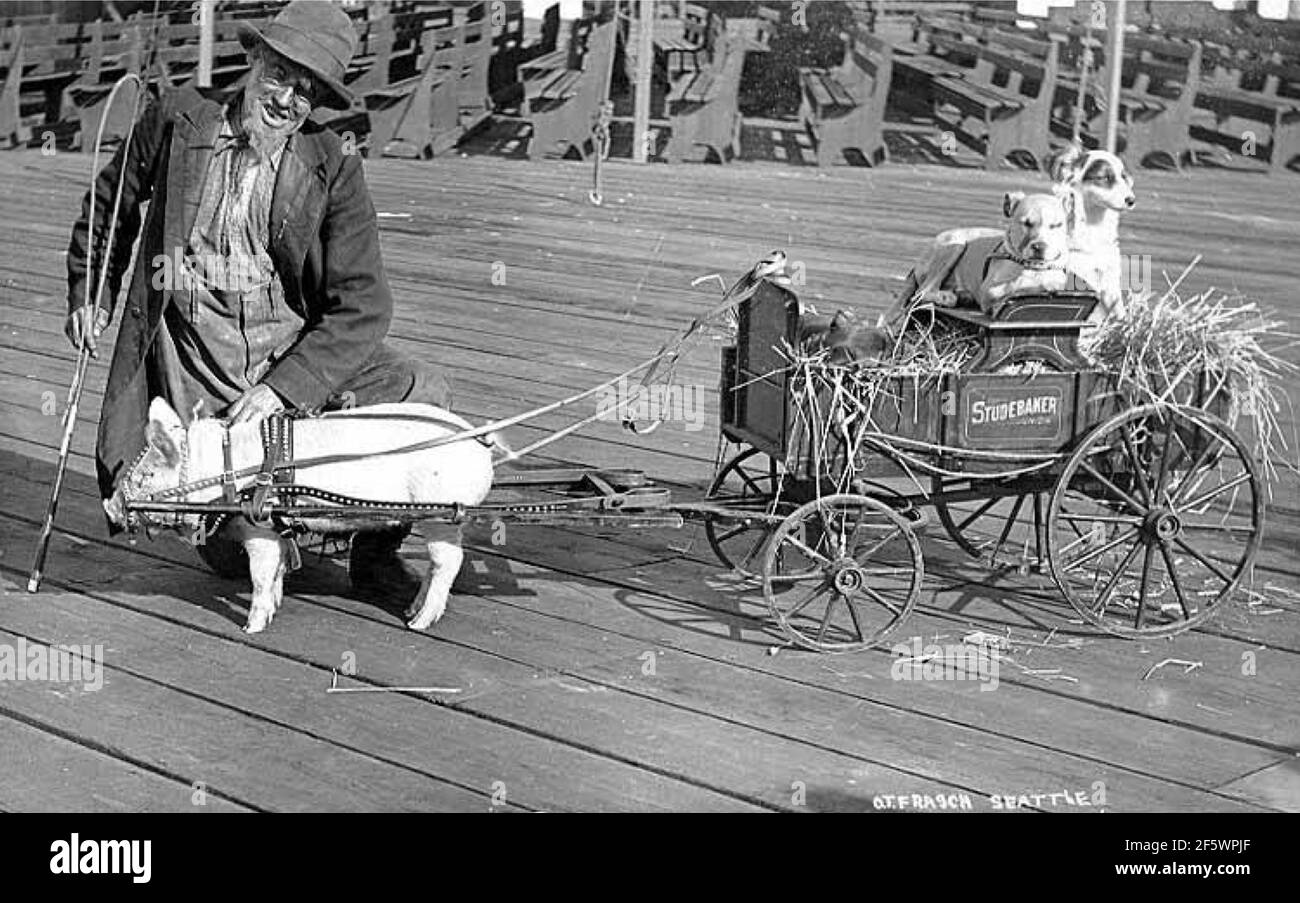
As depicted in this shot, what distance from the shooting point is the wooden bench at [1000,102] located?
1451 cm

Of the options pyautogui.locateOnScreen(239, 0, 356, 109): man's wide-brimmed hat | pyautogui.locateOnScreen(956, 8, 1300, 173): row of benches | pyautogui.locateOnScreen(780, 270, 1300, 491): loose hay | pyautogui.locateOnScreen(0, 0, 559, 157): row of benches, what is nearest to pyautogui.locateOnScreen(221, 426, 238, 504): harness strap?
pyautogui.locateOnScreen(239, 0, 356, 109): man's wide-brimmed hat

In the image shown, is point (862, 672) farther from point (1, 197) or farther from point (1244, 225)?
point (1, 197)

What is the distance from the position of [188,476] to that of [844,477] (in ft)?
4.78

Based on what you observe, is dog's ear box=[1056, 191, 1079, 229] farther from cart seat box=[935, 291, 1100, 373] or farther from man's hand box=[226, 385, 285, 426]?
man's hand box=[226, 385, 285, 426]

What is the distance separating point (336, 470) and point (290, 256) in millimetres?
538

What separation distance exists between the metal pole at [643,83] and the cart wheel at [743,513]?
7.36 m

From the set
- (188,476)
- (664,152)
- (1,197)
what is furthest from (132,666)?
(664,152)

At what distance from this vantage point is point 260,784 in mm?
3760

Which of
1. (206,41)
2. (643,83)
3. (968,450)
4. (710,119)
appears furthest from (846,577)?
(710,119)

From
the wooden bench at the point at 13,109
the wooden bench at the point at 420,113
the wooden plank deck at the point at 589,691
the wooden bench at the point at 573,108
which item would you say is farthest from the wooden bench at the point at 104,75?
the wooden plank deck at the point at 589,691

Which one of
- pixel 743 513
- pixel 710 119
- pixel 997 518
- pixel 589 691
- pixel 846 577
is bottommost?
pixel 589 691

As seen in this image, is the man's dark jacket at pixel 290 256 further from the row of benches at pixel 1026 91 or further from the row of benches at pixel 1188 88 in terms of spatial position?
the row of benches at pixel 1188 88

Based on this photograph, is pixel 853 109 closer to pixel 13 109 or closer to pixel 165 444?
pixel 13 109

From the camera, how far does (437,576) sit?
4.72 metres
